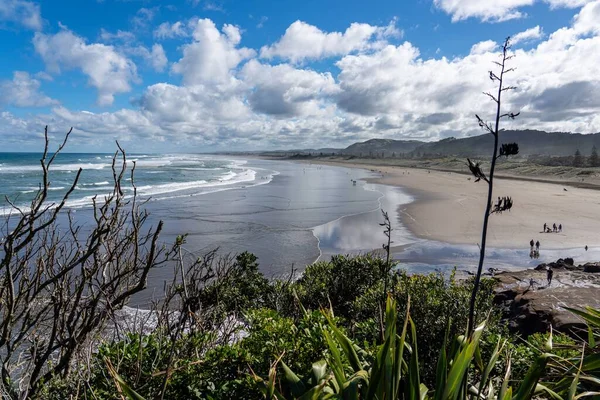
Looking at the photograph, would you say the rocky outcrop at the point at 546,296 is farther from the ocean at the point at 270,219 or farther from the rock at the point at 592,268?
the ocean at the point at 270,219

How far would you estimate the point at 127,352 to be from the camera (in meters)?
3.10

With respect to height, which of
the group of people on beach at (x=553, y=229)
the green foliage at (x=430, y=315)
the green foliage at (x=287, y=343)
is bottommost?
the group of people on beach at (x=553, y=229)

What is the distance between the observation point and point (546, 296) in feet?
28.3

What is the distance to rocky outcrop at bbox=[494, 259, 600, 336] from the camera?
7.46m

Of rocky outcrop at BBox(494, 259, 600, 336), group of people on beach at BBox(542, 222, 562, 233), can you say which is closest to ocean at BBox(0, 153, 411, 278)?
rocky outcrop at BBox(494, 259, 600, 336)

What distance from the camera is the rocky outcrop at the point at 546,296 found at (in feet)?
24.5

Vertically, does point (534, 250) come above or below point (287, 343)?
below

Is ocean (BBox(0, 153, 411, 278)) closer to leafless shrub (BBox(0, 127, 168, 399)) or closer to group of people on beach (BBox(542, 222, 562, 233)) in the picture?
group of people on beach (BBox(542, 222, 562, 233))

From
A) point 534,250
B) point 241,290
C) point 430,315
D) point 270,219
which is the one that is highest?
point 430,315

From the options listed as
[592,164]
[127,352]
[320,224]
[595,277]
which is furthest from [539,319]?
[592,164]

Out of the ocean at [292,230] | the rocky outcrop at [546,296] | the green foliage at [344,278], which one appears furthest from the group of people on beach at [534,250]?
the green foliage at [344,278]

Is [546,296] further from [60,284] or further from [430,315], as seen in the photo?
[60,284]

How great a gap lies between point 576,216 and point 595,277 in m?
15.4

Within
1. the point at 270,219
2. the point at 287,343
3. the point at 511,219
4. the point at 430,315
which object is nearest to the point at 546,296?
the point at 430,315
